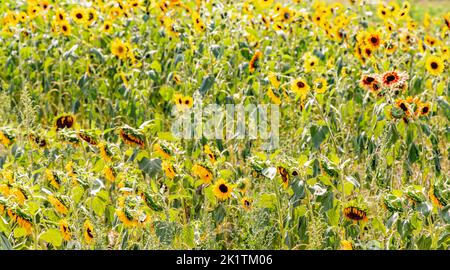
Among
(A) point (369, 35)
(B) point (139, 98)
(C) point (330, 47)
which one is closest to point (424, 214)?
(A) point (369, 35)

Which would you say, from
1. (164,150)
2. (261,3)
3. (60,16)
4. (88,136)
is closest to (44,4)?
(60,16)

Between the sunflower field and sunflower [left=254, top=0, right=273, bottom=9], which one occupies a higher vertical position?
sunflower [left=254, top=0, right=273, bottom=9]

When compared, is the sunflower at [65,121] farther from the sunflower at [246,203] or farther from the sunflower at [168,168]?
the sunflower at [246,203]

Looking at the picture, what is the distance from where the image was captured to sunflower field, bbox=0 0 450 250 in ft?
9.34

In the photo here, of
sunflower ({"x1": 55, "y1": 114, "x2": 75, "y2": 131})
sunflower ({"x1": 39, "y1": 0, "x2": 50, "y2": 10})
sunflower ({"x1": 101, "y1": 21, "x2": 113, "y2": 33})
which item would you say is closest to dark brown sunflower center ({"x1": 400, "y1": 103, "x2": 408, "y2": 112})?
sunflower ({"x1": 55, "y1": 114, "x2": 75, "y2": 131})

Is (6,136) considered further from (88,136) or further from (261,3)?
(261,3)

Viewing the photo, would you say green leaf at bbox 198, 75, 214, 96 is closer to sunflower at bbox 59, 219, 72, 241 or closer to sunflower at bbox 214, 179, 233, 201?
sunflower at bbox 214, 179, 233, 201

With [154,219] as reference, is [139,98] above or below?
above

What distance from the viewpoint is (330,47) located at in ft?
16.3

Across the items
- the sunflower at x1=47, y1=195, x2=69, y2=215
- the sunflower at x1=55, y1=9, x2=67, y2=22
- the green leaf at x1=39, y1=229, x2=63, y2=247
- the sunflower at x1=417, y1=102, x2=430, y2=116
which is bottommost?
the green leaf at x1=39, y1=229, x2=63, y2=247

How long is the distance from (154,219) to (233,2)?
2.44 m

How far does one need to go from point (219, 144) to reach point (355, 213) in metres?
1.06

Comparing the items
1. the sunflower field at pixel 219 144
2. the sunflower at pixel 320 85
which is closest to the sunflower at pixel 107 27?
the sunflower field at pixel 219 144
